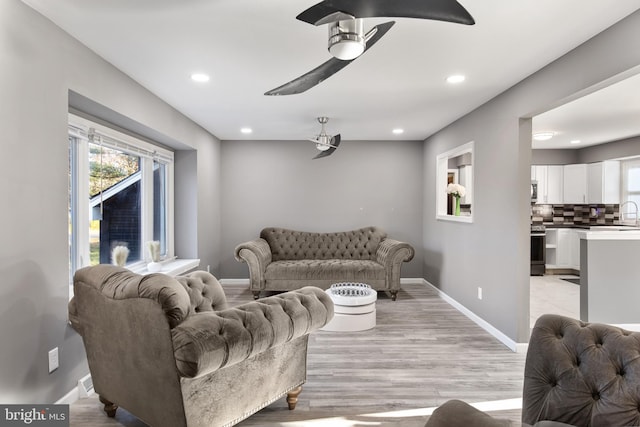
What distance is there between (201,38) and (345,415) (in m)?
2.66

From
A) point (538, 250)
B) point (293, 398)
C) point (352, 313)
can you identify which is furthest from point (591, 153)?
point (293, 398)

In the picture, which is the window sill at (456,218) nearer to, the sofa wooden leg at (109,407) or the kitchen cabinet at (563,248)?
the kitchen cabinet at (563,248)

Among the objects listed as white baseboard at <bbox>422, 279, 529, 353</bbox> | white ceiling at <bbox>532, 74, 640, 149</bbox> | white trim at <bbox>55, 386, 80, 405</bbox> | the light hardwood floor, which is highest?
white ceiling at <bbox>532, 74, 640, 149</bbox>

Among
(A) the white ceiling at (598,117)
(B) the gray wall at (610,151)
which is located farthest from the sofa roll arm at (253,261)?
(B) the gray wall at (610,151)

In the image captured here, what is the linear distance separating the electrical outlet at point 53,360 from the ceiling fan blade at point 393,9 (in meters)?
2.42

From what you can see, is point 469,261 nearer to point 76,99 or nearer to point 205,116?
point 205,116

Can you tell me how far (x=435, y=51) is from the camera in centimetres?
263

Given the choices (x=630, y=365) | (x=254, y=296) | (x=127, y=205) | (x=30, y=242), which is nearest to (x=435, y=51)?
(x=630, y=365)

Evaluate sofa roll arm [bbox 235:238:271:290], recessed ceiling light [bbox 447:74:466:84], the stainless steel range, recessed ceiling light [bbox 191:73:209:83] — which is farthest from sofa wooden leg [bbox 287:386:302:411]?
the stainless steel range

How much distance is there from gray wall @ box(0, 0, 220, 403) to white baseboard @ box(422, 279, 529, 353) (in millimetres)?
3626

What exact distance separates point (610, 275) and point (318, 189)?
4103 mm

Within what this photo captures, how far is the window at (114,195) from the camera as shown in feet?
9.77

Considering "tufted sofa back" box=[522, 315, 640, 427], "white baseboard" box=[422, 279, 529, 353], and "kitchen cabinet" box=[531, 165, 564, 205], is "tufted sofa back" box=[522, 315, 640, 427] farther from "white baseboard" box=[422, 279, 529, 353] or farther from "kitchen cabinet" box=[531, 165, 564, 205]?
"kitchen cabinet" box=[531, 165, 564, 205]

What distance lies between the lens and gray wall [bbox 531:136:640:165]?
6.08 m
